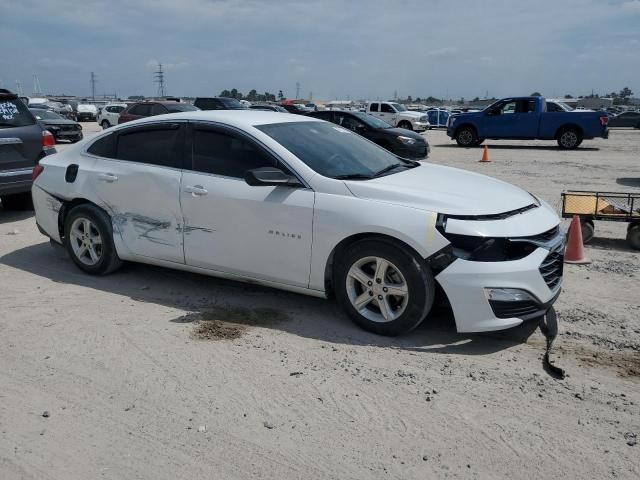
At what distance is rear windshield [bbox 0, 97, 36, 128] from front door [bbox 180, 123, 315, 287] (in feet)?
14.6

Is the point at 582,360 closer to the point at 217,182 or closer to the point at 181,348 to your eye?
the point at 181,348

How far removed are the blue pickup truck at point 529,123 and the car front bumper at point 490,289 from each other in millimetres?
18846

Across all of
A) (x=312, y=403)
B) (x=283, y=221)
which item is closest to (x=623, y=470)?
(x=312, y=403)

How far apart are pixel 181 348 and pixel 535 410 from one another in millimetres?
2389

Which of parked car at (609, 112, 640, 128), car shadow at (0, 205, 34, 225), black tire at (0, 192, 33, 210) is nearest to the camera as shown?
car shadow at (0, 205, 34, 225)

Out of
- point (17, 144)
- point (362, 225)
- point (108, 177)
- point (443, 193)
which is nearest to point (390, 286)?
point (362, 225)

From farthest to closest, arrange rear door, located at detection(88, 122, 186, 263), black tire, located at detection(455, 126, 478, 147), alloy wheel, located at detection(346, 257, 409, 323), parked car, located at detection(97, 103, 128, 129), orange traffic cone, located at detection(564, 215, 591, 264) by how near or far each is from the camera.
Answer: parked car, located at detection(97, 103, 128, 129)
black tire, located at detection(455, 126, 478, 147)
orange traffic cone, located at detection(564, 215, 591, 264)
rear door, located at detection(88, 122, 186, 263)
alloy wheel, located at detection(346, 257, 409, 323)

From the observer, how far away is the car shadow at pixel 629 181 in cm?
1197

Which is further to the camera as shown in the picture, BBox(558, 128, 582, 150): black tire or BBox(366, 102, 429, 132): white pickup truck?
BBox(366, 102, 429, 132): white pickup truck

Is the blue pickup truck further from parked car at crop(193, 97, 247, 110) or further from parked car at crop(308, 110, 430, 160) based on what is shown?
parked car at crop(193, 97, 247, 110)

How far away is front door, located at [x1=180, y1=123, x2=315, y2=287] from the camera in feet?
14.9

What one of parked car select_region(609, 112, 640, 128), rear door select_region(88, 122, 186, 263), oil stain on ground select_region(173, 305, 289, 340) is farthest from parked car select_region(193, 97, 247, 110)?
parked car select_region(609, 112, 640, 128)

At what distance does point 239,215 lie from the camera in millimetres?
4758

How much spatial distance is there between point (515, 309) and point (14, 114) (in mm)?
7489
